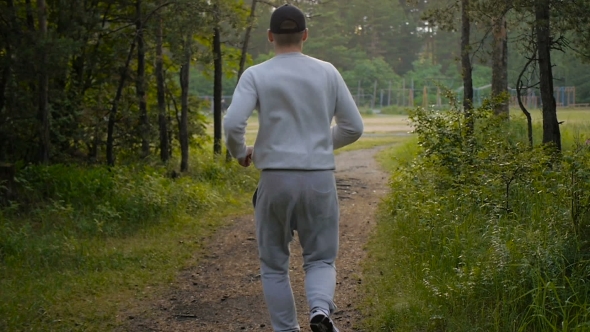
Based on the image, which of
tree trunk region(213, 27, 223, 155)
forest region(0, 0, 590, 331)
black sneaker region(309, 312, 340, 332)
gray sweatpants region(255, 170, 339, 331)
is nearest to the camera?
black sneaker region(309, 312, 340, 332)

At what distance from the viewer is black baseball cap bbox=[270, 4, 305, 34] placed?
4.57 m

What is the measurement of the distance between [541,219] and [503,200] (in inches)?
34.1

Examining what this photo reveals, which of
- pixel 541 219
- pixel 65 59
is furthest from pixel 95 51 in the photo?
pixel 541 219

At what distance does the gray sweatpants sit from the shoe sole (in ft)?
0.38

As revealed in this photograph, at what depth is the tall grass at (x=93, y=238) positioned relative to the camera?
636cm

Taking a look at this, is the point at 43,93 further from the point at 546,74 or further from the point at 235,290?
the point at 546,74

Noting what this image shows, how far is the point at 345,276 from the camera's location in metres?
7.38

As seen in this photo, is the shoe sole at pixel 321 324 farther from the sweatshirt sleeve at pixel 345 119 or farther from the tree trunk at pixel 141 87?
the tree trunk at pixel 141 87

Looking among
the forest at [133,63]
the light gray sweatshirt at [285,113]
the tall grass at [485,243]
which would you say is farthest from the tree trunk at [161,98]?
the light gray sweatshirt at [285,113]

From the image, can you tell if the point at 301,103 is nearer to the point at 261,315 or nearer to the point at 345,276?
the point at 261,315

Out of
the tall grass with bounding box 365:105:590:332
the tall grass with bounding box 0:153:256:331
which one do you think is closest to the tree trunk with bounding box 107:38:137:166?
the tall grass with bounding box 0:153:256:331

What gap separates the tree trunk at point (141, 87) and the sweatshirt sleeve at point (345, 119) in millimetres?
8834

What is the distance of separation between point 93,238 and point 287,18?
5348 millimetres

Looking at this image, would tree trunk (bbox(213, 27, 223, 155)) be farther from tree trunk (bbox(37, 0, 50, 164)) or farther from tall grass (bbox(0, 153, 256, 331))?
tree trunk (bbox(37, 0, 50, 164))
